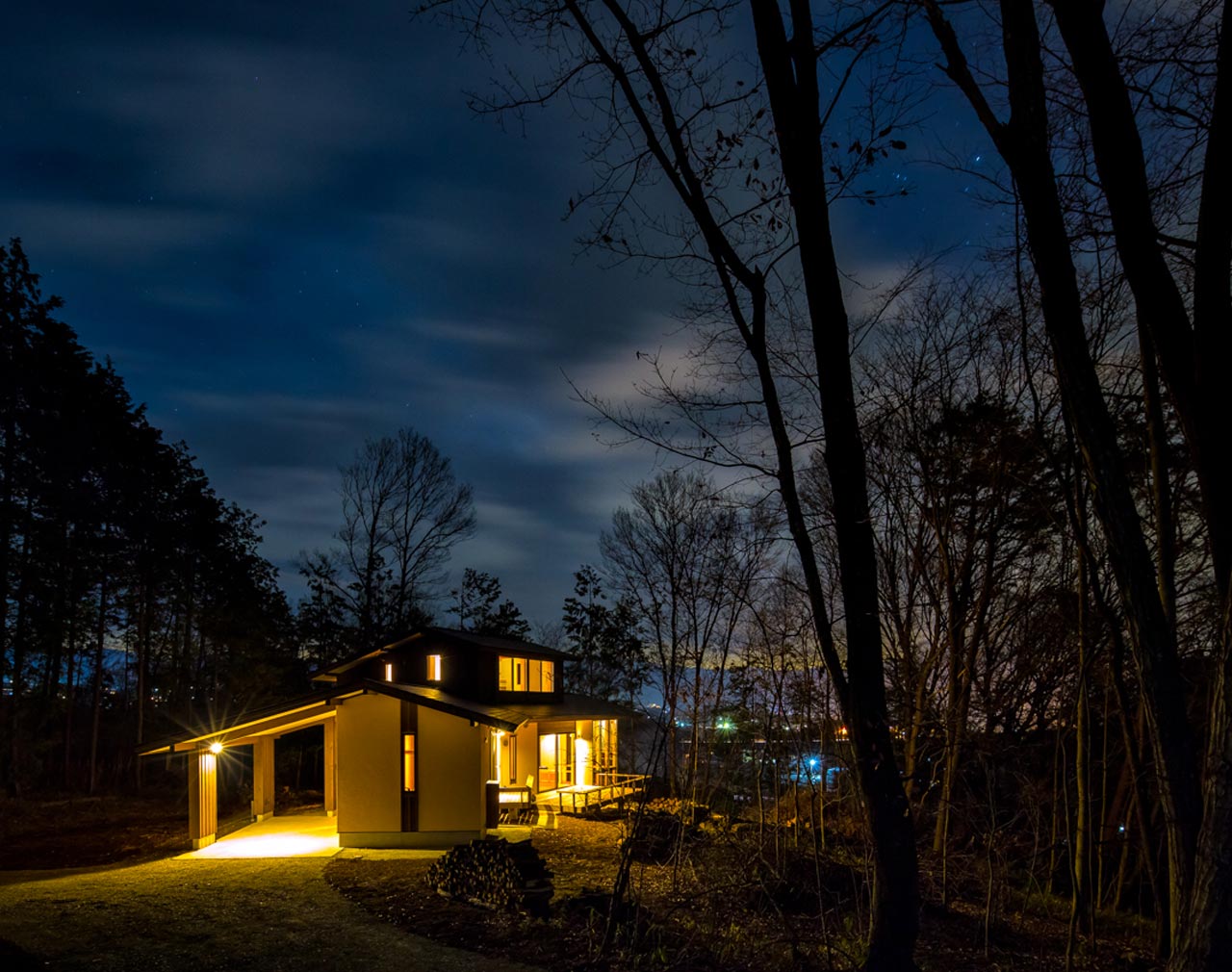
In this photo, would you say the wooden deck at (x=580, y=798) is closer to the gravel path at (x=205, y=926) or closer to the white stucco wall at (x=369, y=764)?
the white stucco wall at (x=369, y=764)

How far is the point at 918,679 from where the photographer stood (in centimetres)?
1428

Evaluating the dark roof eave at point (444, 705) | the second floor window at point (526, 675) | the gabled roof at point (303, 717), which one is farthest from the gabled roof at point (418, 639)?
the dark roof eave at point (444, 705)

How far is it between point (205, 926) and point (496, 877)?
331cm

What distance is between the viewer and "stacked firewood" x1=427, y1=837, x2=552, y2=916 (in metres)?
10.3

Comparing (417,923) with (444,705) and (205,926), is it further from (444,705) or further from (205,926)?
(444,705)

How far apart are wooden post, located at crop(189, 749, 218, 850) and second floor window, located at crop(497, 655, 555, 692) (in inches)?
299

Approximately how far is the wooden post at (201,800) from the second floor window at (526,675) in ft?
24.9

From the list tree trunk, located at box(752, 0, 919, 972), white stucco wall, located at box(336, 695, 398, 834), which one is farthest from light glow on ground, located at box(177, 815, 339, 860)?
tree trunk, located at box(752, 0, 919, 972)

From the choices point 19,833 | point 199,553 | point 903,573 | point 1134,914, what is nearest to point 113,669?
point 199,553

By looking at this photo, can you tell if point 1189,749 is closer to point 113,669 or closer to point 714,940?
point 714,940

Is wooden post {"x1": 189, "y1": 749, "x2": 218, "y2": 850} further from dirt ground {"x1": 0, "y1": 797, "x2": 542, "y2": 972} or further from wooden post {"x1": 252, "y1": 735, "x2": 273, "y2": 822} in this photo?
wooden post {"x1": 252, "y1": 735, "x2": 273, "y2": 822}

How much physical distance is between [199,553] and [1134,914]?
26.9 m

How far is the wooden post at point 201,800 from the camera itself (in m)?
15.9

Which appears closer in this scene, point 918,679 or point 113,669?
point 918,679
